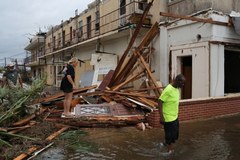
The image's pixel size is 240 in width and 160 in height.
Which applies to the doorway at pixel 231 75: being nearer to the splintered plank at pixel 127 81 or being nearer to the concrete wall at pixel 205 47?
the concrete wall at pixel 205 47

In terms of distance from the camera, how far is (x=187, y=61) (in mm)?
14180

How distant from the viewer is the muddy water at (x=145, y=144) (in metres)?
6.62

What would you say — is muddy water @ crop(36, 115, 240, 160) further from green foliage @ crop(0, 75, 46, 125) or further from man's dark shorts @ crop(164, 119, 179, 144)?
green foliage @ crop(0, 75, 46, 125)

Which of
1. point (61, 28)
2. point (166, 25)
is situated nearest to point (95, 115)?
point (166, 25)

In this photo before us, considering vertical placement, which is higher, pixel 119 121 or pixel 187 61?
pixel 187 61

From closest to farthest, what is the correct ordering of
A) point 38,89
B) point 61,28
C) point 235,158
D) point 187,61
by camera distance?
point 235,158 < point 38,89 < point 187,61 < point 61,28

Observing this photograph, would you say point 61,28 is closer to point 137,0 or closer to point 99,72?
point 99,72

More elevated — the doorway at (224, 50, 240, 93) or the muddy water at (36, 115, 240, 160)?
the doorway at (224, 50, 240, 93)

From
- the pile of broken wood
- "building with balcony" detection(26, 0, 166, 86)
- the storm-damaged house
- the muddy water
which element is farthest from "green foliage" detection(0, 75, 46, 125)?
the storm-damaged house

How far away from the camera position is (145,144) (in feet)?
25.3

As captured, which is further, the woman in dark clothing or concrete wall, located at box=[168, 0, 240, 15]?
concrete wall, located at box=[168, 0, 240, 15]

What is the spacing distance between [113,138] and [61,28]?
2597 centimetres

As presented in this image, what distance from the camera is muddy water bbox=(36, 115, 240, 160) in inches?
261

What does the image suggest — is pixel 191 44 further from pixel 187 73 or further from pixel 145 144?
pixel 145 144
